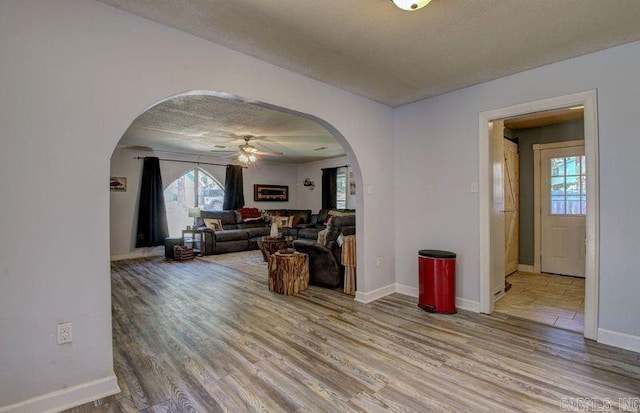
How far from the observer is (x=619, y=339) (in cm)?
251

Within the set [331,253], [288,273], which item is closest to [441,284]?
[331,253]

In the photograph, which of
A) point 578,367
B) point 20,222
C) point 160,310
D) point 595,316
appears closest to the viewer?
point 20,222

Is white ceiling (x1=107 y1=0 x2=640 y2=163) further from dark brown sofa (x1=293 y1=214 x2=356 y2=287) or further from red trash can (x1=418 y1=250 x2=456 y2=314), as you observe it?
red trash can (x1=418 y1=250 x2=456 y2=314)

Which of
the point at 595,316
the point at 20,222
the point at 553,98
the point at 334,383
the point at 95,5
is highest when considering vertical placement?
the point at 95,5

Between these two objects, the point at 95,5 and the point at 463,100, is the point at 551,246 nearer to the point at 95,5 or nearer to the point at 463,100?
the point at 463,100

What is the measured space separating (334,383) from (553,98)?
10.4 feet

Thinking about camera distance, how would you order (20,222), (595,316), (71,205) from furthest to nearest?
(595,316) → (71,205) → (20,222)

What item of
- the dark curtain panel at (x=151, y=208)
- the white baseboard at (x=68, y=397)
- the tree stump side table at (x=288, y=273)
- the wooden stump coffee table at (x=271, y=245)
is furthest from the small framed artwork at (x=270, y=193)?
the white baseboard at (x=68, y=397)

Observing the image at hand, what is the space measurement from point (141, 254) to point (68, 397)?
18.8 ft

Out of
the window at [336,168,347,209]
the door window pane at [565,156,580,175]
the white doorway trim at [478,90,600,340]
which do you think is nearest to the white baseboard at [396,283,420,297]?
the white doorway trim at [478,90,600,340]

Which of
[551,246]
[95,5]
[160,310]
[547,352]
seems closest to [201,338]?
[160,310]

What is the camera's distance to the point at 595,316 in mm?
2619

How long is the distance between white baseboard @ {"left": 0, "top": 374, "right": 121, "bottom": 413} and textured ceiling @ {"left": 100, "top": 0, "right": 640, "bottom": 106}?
2445mm

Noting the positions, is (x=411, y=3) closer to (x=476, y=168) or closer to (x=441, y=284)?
(x=476, y=168)
